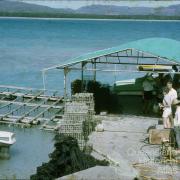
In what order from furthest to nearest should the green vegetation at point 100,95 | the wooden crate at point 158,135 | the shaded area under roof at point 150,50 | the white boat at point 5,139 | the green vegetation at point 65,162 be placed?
the green vegetation at point 100,95
the shaded area under roof at point 150,50
the white boat at point 5,139
the wooden crate at point 158,135
the green vegetation at point 65,162

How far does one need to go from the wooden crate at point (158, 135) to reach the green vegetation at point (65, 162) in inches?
98.9

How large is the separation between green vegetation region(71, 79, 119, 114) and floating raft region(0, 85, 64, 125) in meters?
1.42

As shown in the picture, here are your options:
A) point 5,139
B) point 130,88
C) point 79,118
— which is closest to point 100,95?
point 130,88

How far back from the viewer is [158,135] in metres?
16.0

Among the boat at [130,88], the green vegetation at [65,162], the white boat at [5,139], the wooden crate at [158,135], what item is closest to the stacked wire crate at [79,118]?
the white boat at [5,139]

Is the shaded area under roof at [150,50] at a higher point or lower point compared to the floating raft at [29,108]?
higher

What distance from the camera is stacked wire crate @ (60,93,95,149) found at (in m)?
17.0

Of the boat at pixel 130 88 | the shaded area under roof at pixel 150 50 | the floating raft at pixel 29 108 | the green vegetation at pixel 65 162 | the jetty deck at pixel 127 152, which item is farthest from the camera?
the boat at pixel 130 88

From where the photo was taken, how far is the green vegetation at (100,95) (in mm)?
20688

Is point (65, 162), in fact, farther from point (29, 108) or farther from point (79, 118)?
point (29, 108)

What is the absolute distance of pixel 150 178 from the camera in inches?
520

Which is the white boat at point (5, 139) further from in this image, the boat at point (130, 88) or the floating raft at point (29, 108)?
the boat at point (130, 88)

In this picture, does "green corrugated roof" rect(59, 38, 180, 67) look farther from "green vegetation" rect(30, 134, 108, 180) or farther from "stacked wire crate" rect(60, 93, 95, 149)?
"green vegetation" rect(30, 134, 108, 180)

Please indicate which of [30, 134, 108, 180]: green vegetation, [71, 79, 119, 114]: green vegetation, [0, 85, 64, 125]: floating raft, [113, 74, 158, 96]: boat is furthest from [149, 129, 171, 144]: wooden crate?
[113, 74, 158, 96]: boat
